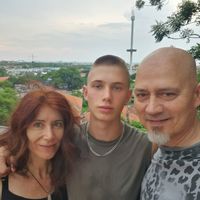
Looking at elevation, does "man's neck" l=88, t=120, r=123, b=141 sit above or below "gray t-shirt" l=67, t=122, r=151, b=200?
above

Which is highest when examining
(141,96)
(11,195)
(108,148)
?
(141,96)

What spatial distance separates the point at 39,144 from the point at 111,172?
0.41 meters

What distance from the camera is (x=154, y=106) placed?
5.13 ft

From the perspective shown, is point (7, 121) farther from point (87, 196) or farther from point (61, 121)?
point (87, 196)

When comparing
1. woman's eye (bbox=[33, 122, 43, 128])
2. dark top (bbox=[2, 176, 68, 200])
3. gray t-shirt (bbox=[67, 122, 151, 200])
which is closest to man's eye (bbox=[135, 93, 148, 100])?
gray t-shirt (bbox=[67, 122, 151, 200])

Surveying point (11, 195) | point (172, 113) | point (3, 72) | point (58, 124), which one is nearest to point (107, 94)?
point (58, 124)

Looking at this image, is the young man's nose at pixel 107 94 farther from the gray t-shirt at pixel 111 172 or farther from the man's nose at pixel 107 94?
the gray t-shirt at pixel 111 172

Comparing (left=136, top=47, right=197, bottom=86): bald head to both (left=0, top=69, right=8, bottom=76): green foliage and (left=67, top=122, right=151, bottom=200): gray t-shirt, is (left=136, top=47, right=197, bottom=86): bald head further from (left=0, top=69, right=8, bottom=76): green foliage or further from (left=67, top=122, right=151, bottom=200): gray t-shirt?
(left=0, top=69, right=8, bottom=76): green foliage

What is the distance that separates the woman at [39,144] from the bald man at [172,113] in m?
0.60

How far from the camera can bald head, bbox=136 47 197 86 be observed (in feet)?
5.22

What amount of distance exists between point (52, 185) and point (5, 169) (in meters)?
0.28

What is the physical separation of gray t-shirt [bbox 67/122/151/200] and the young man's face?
0.53ft

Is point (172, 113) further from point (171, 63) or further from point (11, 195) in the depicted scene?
point (11, 195)

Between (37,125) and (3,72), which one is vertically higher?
(3,72)
